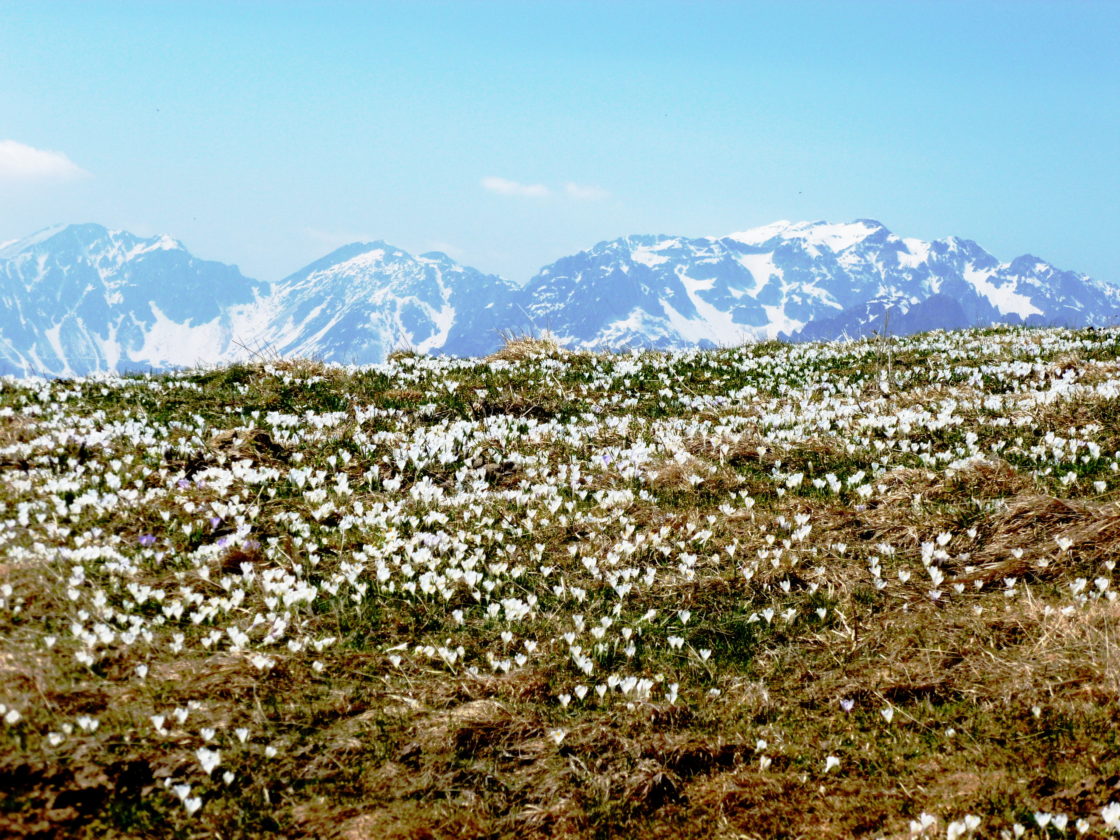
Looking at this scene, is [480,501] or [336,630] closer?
[336,630]

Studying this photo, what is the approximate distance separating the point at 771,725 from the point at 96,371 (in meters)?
12.8

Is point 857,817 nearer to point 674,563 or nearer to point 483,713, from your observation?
point 483,713

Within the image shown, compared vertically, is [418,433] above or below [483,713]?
above

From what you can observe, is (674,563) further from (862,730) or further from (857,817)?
(857,817)

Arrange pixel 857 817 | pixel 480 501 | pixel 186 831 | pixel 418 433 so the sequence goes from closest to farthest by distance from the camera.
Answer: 1. pixel 186 831
2. pixel 857 817
3. pixel 480 501
4. pixel 418 433

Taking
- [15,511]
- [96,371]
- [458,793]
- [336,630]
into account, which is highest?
[96,371]

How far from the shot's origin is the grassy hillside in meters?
4.46

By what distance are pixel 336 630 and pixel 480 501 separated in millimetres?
3026

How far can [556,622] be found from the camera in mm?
6457

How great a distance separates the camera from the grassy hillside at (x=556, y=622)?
446cm

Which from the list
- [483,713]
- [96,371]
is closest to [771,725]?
[483,713]

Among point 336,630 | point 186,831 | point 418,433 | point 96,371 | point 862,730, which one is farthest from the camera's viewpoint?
point 96,371

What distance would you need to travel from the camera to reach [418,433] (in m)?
10.9

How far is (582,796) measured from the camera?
458 cm
